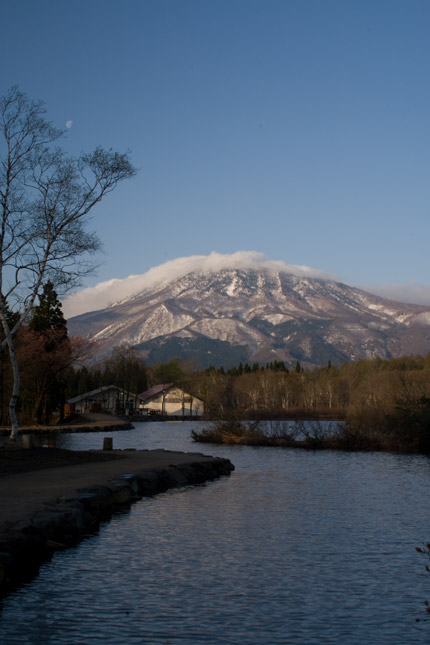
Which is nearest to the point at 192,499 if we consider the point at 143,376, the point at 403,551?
the point at 403,551

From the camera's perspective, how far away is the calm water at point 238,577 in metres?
9.49

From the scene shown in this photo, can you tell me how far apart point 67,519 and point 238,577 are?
448 cm

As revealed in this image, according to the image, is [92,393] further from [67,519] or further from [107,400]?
[67,519]

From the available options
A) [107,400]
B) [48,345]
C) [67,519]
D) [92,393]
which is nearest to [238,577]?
[67,519]

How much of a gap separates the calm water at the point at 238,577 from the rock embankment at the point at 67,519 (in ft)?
1.31

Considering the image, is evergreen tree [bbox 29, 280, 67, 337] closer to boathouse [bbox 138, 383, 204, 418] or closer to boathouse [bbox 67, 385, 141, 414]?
boathouse [bbox 67, 385, 141, 414]

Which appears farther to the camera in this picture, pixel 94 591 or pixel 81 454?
pixel 81 454

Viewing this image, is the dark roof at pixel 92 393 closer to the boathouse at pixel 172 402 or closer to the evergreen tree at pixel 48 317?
the boathouse at pixel 172 402

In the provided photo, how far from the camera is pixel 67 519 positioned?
14930 millimetres

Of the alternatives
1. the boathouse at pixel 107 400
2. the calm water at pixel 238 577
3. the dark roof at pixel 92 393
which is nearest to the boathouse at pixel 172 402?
the boathouse at pixel 107 400

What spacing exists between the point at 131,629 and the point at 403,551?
715 cm

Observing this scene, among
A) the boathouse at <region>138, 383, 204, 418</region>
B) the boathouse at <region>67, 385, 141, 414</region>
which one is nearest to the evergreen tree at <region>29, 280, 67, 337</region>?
the boathouse at <region>67, 385, 141, 414</region>

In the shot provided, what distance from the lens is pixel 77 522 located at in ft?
50.2

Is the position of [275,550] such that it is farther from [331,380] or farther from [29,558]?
[331,380]
